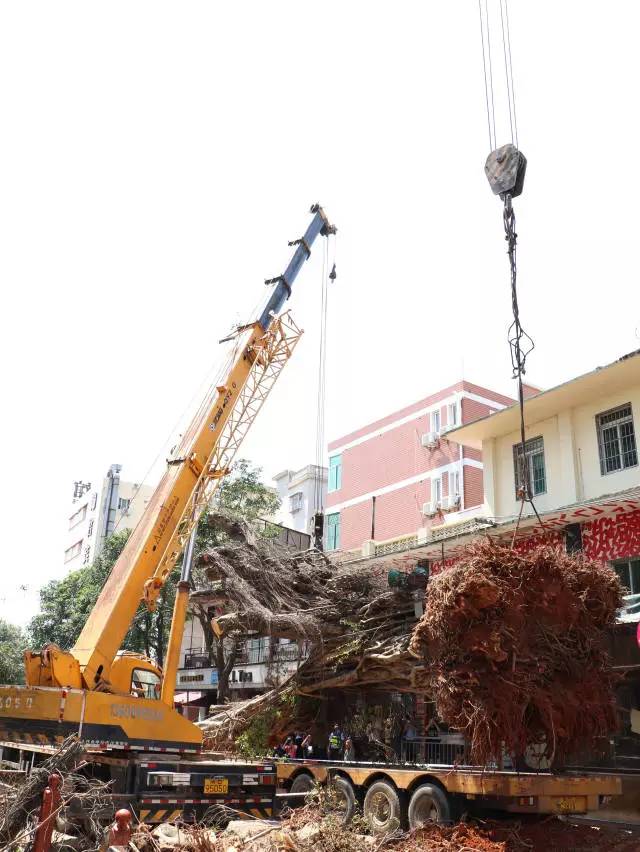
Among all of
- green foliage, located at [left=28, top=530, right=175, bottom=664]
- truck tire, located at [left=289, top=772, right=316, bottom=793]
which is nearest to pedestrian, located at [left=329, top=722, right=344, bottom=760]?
truck tire, located at [left=289, top=772, right=316, bottom=793]

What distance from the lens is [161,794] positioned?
10.7 m

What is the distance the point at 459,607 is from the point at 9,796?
5.83 metres

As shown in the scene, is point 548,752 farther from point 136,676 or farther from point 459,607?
point 136,676

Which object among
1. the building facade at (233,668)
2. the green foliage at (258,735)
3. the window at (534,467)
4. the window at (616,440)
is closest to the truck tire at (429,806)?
the green foliage at (258,735)

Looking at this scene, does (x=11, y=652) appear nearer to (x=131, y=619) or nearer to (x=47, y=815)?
(x=131, y=619)

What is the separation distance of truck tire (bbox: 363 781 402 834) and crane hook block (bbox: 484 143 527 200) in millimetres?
9255

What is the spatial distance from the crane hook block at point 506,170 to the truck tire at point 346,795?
9.82 m

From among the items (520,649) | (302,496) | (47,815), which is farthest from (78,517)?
(47,815)

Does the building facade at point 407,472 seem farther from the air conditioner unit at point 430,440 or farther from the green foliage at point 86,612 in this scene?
the green foliage at point 86,612

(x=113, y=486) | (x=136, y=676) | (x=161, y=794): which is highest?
(x=113, y=486)

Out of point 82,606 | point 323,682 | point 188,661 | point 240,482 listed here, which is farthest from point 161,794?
point 188,661

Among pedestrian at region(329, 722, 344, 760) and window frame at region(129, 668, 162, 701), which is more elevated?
window frame at region(129, 668, 162, 701)

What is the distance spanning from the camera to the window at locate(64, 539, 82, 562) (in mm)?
68000

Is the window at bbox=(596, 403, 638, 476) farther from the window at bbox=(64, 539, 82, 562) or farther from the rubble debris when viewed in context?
the window at bbox=(64, 539, 82, 562)
